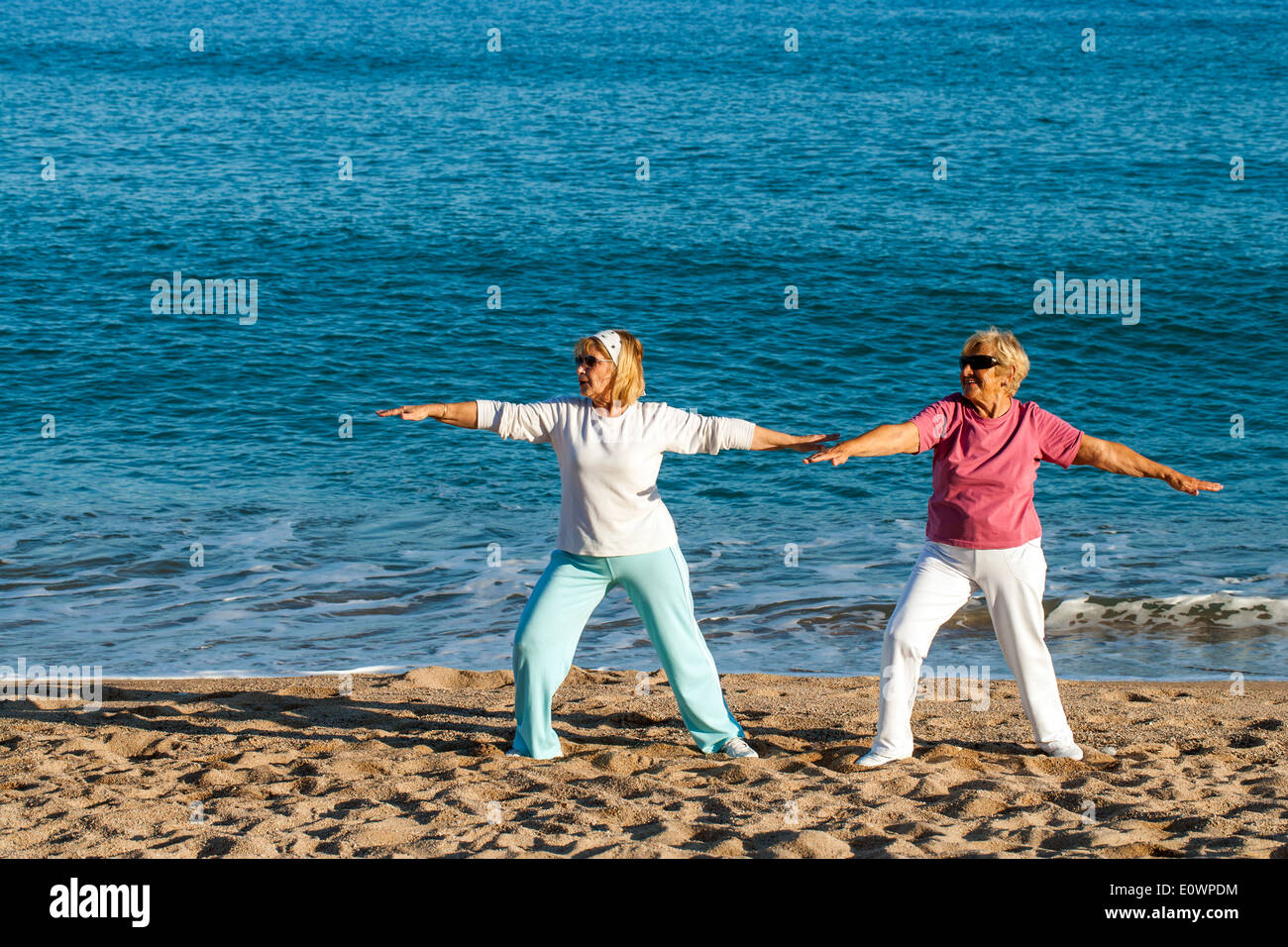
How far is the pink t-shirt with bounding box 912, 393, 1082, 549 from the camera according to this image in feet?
18.8

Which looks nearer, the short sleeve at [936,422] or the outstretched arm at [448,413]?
the short sleeve at [936,422]

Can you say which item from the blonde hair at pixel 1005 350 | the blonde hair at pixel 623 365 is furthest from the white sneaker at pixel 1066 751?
the blonde hair at pixel 623 365

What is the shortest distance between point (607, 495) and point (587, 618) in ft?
1.95

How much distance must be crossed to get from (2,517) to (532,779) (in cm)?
943

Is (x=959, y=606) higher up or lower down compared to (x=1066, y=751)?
higher up

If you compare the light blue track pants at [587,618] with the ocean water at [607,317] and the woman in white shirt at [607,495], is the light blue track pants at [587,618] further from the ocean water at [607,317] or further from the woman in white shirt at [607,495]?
the ocean water at [607,317]

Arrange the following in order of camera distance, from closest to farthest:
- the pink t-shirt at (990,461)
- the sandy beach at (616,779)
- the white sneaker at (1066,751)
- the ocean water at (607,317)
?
the sandy beach at (616,779) < the pink t-shirt at (990,461) < the white sneaker at (1066,751) < the ocean water at (607,317)

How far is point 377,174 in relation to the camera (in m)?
32.4

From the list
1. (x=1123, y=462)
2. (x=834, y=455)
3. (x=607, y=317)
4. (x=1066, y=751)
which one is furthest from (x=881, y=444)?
(x=607, y=317)

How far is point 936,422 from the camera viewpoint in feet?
18.6

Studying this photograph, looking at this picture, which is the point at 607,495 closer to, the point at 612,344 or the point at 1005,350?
the point at 612,344

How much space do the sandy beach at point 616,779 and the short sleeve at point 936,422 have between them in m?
1.50

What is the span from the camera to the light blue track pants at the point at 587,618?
5.99m

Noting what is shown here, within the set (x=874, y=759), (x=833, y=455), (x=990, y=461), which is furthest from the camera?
(x=874, y=759)
